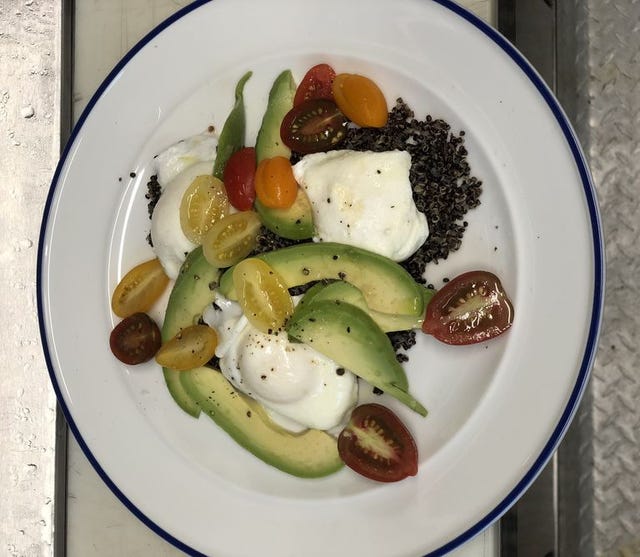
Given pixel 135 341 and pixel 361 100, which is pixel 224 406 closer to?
pixel 135 341

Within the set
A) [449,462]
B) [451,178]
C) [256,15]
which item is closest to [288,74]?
[256,15]

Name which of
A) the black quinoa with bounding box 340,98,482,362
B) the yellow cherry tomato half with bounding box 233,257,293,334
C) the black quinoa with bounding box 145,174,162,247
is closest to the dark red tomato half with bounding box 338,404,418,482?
the black quinoa with bounding box 340,98,482,362

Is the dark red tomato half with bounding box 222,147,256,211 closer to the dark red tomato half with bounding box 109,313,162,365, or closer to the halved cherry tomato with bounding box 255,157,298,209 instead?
the halved cherry tomato with bounding box 255,157,298,209

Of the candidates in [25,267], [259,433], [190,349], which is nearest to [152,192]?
[190,349]

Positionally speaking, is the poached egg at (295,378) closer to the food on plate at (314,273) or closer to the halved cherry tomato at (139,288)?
the food on plate at (314,273)

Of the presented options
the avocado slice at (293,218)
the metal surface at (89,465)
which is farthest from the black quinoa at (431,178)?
the metal surface at (89,465)

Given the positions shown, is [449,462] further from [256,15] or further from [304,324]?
[256,15]

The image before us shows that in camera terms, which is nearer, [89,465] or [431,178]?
[431,178]
